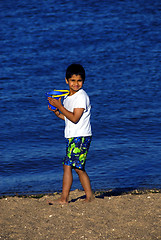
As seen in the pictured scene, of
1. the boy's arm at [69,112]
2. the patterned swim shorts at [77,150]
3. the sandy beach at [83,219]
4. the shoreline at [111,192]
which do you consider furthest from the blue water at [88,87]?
the boy's arm at [69,112]

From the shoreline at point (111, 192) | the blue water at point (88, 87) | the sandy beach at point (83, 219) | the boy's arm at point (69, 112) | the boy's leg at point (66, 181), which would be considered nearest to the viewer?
the sandy beach at point (83, 219)

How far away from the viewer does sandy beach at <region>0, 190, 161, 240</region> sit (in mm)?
4934

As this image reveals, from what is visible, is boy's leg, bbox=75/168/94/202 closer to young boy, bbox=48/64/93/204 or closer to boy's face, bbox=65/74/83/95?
young boy, bbox=48/64/93/204

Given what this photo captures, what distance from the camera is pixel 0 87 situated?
14.6 meters

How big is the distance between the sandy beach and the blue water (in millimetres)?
1391

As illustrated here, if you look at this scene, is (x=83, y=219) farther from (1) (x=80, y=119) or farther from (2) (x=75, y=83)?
(2) (x=75, y=83)

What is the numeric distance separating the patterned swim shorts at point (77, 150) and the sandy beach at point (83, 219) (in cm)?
48

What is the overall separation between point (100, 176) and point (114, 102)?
5352 millimetres

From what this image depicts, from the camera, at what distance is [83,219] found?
5.31 metres

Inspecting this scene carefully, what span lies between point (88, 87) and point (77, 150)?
29.0ft

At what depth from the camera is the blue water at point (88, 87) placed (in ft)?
27.0

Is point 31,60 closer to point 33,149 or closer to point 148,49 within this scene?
point 148,49

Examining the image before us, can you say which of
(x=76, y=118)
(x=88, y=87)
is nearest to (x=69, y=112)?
(x=76, y=118)

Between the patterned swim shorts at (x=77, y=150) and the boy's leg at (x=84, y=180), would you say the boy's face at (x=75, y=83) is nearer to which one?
the patterned swim shorts at (x=77, y=150)
